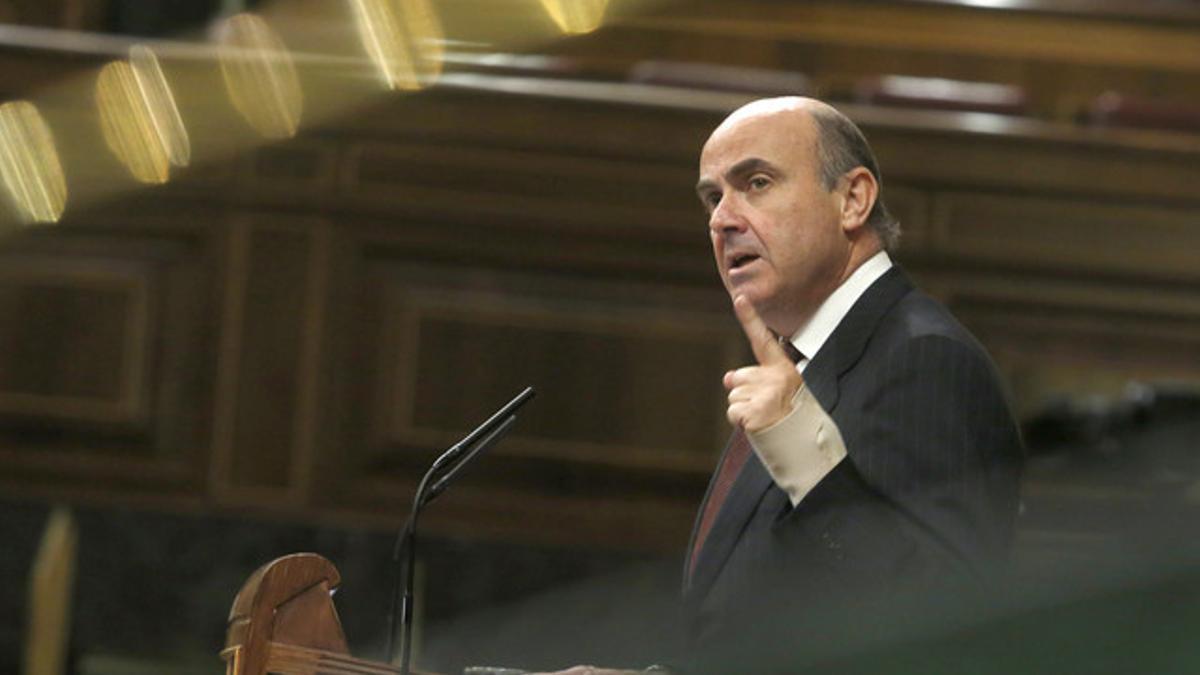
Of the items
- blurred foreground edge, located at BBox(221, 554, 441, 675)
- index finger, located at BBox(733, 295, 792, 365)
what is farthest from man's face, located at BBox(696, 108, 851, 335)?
blurred foreground edge, located at BBox(221, 554, 441, 675)

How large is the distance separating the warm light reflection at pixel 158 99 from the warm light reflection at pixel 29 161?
14cm

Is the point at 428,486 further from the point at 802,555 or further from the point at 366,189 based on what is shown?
the point at 366,189

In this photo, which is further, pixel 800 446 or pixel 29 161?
pixel 29 161

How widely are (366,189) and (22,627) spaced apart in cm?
74

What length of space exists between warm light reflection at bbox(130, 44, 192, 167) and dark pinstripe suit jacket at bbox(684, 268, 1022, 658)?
159cm

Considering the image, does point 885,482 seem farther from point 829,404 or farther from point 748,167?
point 748,167

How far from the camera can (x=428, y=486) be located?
3.59 feet

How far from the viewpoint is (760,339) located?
41.0 inches

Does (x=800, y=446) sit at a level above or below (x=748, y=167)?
below

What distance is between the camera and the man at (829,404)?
1.01 metres

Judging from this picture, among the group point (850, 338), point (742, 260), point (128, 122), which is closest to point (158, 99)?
point (128, 122)

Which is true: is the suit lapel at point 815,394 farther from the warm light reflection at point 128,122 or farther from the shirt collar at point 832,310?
the warm light reflection at point 128,122

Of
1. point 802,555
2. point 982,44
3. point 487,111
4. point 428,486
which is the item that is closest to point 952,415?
point 802,555

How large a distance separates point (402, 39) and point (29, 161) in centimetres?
59
